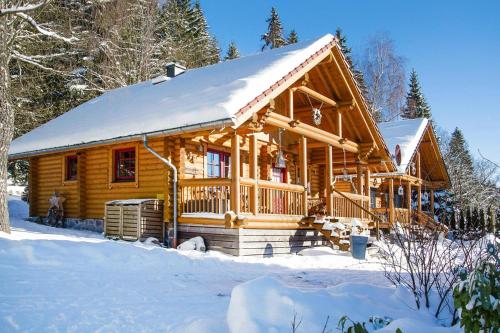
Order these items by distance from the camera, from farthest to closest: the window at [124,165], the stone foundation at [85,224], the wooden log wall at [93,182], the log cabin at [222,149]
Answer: the stone foundation at [85,224] < the window at [124,165] < the wooden log wall at [93,182] < the log cabin at [222,149]

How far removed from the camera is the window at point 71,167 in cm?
1584

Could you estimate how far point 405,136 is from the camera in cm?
2327

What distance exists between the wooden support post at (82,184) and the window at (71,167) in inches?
27.9

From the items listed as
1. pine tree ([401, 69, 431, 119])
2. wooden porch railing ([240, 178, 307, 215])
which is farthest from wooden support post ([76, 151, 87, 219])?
pine tree ([401, 69, 431, 119])

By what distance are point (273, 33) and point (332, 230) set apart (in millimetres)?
31614

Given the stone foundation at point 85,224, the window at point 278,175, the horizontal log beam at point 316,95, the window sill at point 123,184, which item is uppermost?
the horizontal log beam at point 316,95

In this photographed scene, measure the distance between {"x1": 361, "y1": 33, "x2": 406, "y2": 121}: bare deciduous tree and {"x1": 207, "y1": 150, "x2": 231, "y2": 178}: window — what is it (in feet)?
73.2

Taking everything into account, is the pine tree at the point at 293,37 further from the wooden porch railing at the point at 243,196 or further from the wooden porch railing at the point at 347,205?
the wooden porch railing at the point at 243,196

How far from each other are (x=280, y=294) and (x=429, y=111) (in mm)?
45279

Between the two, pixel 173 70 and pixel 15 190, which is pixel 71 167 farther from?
pixel 15 190

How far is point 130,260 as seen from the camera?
8586 millimetres

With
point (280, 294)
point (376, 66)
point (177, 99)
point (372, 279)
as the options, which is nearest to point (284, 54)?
point (177, 99)

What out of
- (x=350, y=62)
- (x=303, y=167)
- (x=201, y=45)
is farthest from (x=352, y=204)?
(x=350, y=62)

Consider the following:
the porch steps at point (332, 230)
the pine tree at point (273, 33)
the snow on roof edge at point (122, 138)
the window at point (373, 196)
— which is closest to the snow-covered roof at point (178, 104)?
the snow on roof edge at point (122, 138)
